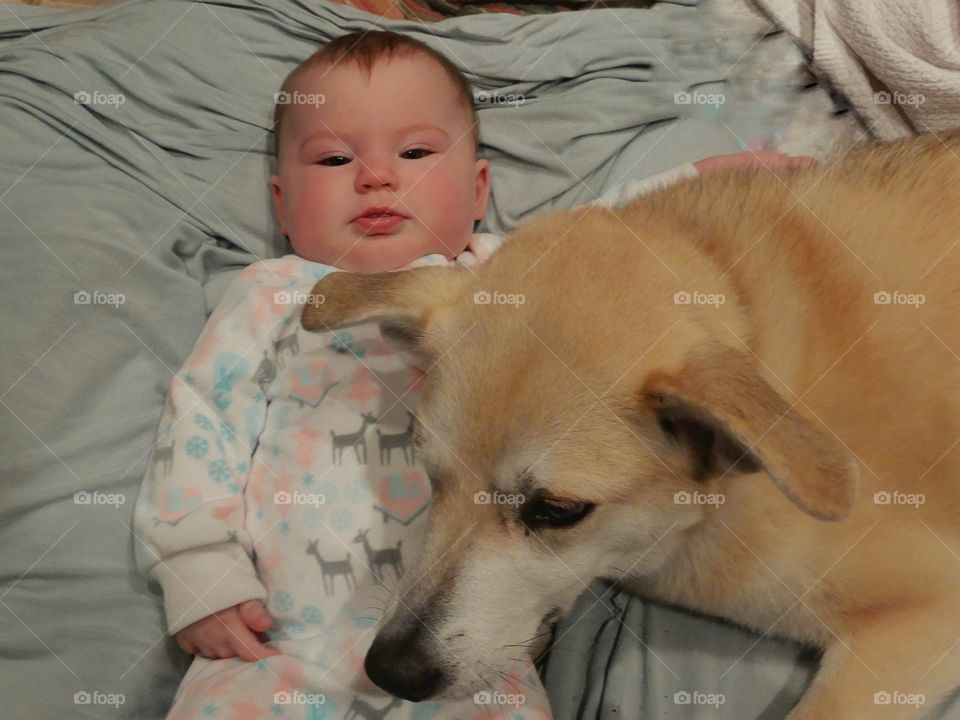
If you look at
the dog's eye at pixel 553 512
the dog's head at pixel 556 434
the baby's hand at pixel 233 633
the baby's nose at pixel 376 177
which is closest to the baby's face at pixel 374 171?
the baby's nose at pixel 376 177

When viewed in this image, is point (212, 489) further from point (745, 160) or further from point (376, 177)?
point (745, 160)

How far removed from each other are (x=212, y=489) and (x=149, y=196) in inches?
52.0

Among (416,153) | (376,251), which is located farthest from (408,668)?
(416,153)

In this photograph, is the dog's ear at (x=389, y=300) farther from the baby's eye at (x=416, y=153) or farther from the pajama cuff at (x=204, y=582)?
the baby's eye at (x=416, y=153)

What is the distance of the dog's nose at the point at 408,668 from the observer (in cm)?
155

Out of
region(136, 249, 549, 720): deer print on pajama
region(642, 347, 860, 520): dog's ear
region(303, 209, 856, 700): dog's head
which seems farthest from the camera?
region(136, 249, 549, 720): deer print on pajama

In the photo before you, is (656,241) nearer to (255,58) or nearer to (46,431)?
(46,431)

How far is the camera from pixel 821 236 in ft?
6.01

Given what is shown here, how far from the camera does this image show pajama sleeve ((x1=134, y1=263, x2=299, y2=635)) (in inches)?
80.2

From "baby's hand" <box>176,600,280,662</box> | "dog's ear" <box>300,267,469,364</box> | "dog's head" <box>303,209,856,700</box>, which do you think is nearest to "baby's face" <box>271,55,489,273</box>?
"dog's ear" <box>300,267,469,364</box>

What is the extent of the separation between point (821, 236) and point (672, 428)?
681mm

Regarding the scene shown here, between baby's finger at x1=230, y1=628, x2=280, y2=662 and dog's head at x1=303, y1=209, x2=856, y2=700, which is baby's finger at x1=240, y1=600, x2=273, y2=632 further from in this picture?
dog's head at x1=303, y1=209, x2=856, y2=700

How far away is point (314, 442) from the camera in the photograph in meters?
2.20

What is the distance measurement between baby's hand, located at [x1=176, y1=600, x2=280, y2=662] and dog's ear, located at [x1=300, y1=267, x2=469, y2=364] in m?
0.81
